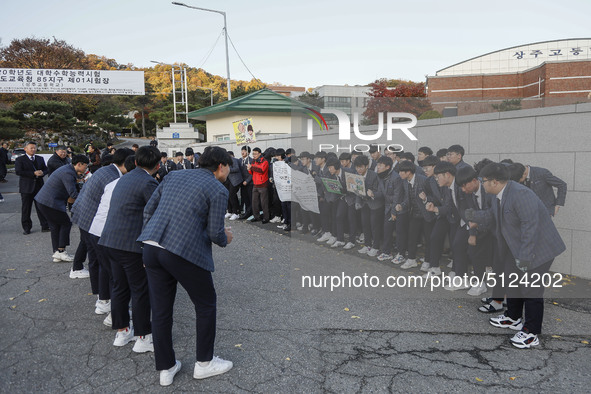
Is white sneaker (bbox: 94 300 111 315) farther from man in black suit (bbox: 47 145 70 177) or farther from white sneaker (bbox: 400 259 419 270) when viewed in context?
man in black suit (bbox: 47 145 70 177)

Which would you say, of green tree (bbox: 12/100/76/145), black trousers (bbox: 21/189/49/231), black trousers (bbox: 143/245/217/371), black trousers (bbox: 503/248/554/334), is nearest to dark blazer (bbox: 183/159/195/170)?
black trousers (bbox: 21/189/49/231)

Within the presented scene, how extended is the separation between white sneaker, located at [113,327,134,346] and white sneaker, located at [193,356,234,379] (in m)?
1.03

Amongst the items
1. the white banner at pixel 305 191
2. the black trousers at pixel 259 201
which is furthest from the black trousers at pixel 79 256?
the black trousers at pixel 259 201

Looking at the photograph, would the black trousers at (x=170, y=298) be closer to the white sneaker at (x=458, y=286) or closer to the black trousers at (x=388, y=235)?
the white sneaker at (x=458, y=286)

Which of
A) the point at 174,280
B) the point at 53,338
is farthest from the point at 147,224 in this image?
the point at 53,338

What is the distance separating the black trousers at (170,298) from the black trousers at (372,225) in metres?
3.95

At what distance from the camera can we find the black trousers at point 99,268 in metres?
4.31

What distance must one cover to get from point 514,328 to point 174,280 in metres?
3.44

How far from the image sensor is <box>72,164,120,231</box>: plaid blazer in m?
4.53

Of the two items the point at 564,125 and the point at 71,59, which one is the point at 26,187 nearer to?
the point at 564,125

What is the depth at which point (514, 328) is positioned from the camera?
4449 millimetres

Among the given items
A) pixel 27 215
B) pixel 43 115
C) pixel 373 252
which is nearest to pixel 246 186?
pixel 27 215

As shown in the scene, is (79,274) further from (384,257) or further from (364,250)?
(384,257)

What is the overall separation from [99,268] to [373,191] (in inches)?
155
